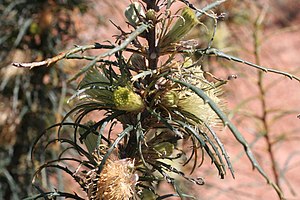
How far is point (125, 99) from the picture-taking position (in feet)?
2.77

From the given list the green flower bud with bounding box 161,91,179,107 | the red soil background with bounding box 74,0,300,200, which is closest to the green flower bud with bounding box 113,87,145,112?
the green flower bud with bounding box 161,91,179,107

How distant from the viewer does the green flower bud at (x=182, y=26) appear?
0.86 metres

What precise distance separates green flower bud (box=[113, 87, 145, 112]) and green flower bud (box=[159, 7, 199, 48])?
10 cm

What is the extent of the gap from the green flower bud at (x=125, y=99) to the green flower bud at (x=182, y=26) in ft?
0.32

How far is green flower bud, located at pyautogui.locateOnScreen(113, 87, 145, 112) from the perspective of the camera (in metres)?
0.84

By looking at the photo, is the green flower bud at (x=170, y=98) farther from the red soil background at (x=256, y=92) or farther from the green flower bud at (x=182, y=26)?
the red soil background at (x=256, y=92)

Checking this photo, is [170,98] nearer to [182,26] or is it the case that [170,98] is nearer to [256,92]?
[182,26]

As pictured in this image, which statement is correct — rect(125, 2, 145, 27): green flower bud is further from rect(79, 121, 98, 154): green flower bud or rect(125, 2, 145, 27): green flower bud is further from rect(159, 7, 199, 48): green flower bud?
rect(79, 121, 98, 154): green flower bud

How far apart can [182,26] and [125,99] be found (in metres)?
0.13

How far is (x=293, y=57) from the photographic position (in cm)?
620

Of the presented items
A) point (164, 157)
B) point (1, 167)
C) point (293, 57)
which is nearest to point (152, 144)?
point (164, 157)

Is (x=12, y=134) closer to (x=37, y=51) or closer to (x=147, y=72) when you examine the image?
(x=37, y=51)

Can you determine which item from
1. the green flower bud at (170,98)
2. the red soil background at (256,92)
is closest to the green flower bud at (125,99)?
the green flower bud at (170,98)

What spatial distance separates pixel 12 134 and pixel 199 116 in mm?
1266
